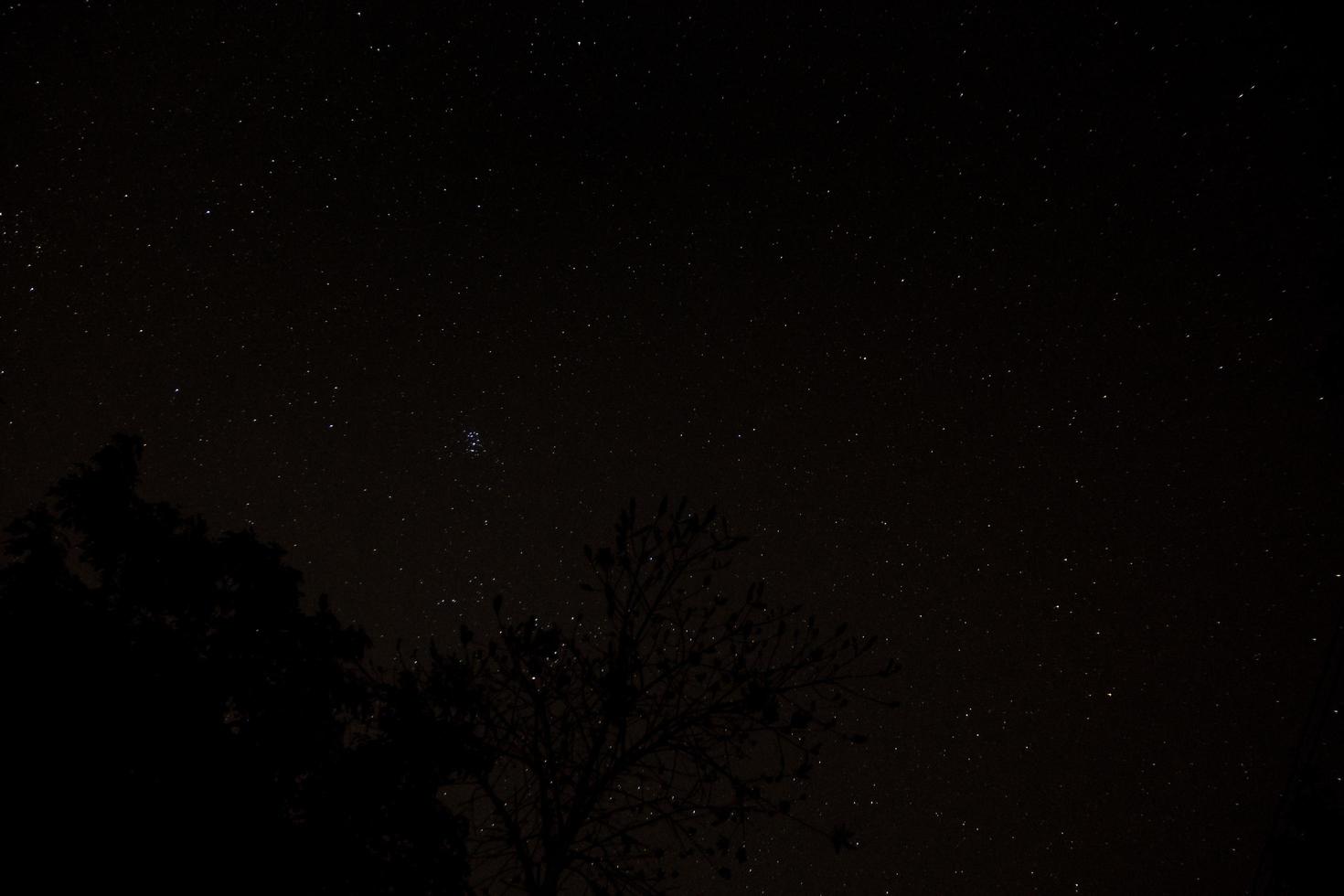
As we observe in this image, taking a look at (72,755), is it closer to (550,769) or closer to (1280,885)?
(550,769)

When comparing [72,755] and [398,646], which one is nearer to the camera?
[72,755]

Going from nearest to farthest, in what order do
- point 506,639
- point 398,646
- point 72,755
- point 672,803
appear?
1. point 72,755
2. point 672,803
3. point 506,639
4. point 398,646

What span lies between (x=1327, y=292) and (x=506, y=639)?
12.7 ft

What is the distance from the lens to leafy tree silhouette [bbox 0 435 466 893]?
403 centimetres

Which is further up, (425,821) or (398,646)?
(398,646)

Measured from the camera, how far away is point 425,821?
15.5ft

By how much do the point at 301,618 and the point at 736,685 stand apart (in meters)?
2.50

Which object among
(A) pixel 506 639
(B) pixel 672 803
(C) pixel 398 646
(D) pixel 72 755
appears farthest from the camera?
(C) pixel 398 646

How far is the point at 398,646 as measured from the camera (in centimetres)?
492

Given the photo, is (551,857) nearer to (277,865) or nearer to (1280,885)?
(277,865)

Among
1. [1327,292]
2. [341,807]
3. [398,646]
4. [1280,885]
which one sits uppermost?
[1280,885]

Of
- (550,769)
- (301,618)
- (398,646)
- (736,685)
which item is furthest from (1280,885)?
(301,618)

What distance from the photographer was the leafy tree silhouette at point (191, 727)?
4.03m

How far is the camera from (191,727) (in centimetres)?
443
